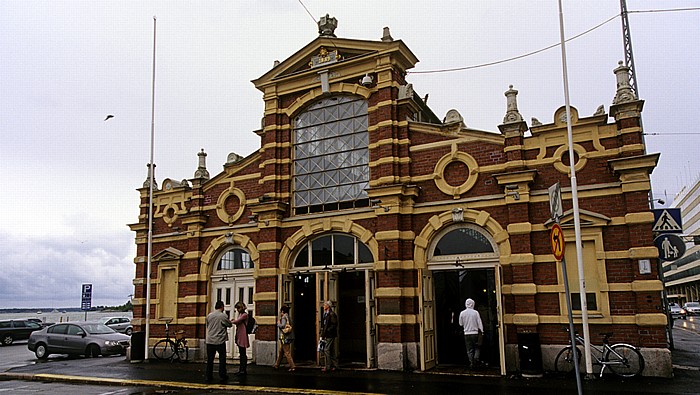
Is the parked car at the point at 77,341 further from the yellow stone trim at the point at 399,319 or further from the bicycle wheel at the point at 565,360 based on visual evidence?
the bicycle wheel at the point at 565,360

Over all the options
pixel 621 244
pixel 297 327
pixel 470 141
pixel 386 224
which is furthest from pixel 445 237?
pixel 297 327

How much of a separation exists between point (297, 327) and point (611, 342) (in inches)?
349

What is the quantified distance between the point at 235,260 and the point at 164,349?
372cm

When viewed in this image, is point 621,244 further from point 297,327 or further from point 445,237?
point 297,327

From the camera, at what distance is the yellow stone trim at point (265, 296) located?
1705 centimetres

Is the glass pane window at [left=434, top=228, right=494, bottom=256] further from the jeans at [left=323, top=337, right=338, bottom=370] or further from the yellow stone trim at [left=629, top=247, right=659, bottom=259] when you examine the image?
the jeans at [left=323, top=337, right=338, bottom=370]

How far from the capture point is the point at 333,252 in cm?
1669

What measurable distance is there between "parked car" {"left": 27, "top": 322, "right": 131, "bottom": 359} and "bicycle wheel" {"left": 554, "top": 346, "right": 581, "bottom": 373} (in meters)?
15.4

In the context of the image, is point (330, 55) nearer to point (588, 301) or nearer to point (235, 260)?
point (235, 260)

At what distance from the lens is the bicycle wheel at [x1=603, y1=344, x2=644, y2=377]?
12.6m

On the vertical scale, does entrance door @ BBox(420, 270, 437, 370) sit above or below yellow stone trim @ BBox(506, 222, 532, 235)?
below

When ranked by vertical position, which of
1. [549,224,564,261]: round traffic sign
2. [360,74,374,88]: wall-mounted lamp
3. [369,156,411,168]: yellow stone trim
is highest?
[360,74,374,88]: wall-mounted lamp

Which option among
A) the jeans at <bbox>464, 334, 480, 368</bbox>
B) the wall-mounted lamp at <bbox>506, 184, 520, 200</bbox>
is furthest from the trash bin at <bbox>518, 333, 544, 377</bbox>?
the wall-mounted lamp at <bbox>506, 184, 520, 200</bbox>

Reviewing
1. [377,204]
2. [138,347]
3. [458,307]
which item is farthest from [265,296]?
[458,307]
